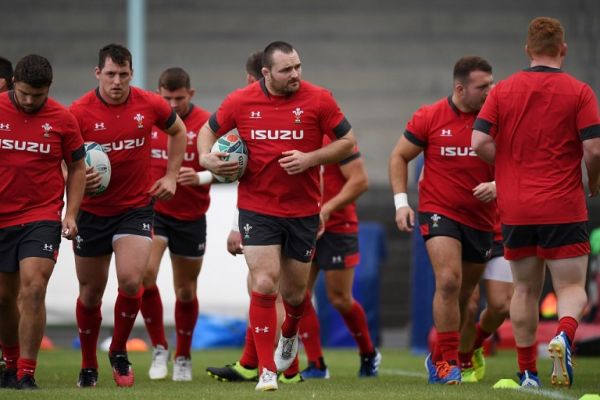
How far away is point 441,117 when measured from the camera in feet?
29.1

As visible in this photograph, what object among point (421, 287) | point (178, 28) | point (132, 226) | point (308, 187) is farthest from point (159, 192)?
point (178, 28)

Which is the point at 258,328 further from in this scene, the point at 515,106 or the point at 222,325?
the point at 222,325

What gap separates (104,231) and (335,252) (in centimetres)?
222

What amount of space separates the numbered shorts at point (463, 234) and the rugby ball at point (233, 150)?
1463 mm

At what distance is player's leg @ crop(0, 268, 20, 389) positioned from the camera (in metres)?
7.93

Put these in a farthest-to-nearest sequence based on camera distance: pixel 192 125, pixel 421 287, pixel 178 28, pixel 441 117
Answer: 1. pixel 178 28
2. pixel 421 287
3. pixel 192 125
4. pixel 441 117

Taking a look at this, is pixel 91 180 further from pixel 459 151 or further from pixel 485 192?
pixel 485 192

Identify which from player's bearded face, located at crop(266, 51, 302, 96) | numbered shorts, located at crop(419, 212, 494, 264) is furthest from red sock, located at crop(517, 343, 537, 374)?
player's bearded face, located at crop(266, 51, 302, 96)

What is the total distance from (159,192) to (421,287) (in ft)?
17.0

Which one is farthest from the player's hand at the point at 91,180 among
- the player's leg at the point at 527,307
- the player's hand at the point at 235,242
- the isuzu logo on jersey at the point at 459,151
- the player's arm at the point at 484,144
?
the player's leg at the point at 527,307

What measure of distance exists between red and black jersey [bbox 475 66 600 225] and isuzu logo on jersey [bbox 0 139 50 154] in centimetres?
284

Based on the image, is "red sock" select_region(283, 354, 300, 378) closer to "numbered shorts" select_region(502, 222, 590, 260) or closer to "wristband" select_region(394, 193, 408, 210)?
"wristband" select_region(394, 193, 408, 210)

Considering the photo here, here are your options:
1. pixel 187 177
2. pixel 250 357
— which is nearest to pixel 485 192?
pixel 250 357

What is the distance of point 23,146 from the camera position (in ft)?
25.8
